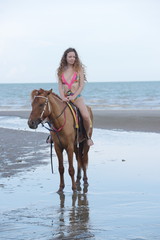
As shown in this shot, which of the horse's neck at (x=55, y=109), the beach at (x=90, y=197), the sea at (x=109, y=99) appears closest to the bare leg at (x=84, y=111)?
the horse's neck at (x=55, y=109)

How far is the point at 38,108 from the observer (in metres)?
7.05

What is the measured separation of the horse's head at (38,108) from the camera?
698 cm

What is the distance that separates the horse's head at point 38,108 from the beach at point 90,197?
1118 millimetres

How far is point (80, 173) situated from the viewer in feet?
28.1

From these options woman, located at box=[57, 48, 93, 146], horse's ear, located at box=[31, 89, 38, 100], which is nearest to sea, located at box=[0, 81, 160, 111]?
horse's ear, located at box=[31, 89, 38, 100]

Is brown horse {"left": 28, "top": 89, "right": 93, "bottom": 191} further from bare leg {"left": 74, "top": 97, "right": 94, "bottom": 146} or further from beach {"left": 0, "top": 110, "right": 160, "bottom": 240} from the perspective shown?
beach {"left": 0, "top": 110, "right": 160, "bottom": 240}

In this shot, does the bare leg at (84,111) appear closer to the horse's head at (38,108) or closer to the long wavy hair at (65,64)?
the long wavy hair at (65,64)

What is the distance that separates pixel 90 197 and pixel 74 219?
1294mm

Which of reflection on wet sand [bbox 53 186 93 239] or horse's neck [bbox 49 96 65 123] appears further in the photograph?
horse's neck [bbox 49 96 65 123]

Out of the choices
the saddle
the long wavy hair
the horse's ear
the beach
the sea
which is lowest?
the sea

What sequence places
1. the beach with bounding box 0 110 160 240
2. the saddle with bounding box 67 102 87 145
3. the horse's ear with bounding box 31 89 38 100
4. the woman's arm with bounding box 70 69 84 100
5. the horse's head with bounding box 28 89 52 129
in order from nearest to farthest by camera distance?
the beach with bounding box 0 110 160 240, the horse's head with bounding box 28 89 52 129, the horse's ear with bounding box 31 89 38 100, the saddle with bounding box 67 102 87 145, the woman's arm with bounding box 70 69 84 100

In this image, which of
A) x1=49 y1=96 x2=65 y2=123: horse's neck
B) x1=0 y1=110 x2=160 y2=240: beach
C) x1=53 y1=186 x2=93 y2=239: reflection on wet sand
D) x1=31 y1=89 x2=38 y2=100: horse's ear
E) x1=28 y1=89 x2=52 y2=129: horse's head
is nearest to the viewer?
x1=53 y1=186 x2=93 y2=239: reflection on wet sand

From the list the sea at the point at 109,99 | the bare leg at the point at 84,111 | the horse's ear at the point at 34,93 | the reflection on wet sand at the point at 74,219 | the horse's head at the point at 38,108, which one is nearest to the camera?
the reflection on wet sand at the point at 74,219

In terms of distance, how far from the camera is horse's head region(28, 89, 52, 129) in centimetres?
698
